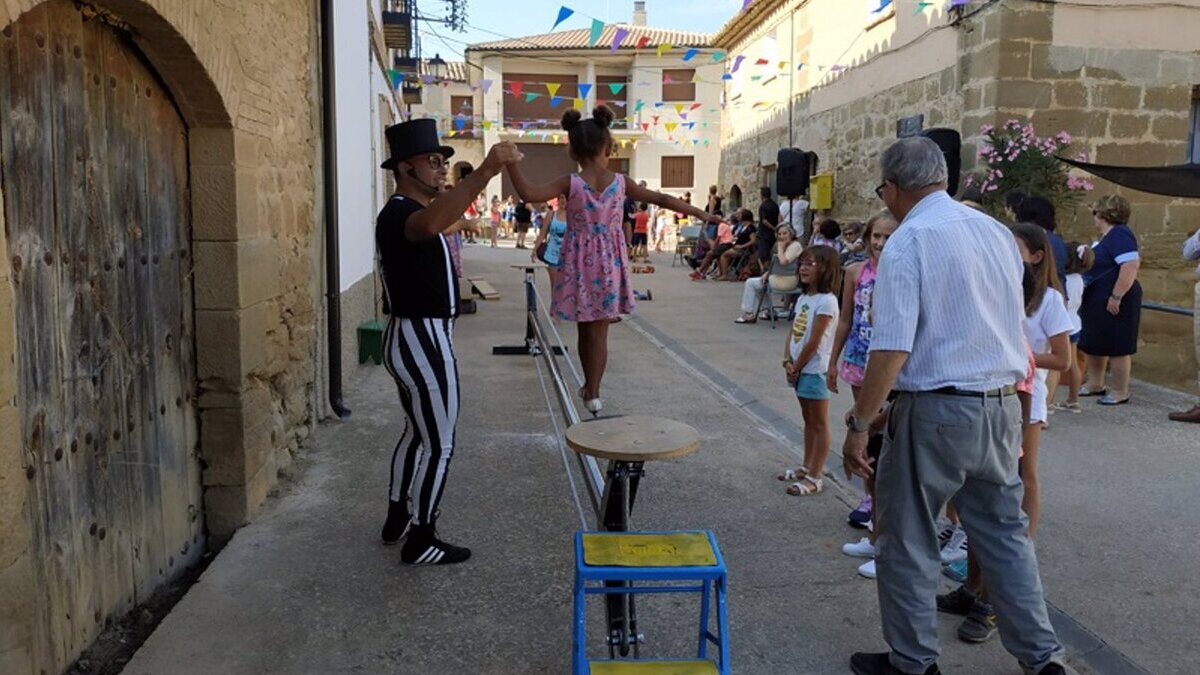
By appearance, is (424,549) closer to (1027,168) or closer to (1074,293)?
(1074,293)

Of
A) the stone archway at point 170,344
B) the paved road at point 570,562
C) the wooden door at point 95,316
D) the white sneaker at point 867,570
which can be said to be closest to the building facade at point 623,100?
the paved road at point 570,562

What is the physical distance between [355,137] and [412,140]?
4.38 m

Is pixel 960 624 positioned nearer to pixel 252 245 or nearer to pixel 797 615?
pixel 797 615

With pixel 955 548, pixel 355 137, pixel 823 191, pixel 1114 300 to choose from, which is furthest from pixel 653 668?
pixel 823 191

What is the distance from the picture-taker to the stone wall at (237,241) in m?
3.22

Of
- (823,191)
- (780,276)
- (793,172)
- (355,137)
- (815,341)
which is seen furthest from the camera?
(793,172)

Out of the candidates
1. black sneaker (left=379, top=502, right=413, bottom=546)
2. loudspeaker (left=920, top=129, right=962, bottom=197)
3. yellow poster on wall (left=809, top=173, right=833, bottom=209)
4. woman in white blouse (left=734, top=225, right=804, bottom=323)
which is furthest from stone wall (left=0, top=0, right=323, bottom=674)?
yellow poster on wall (left=809, top=173, right=833, bottom=209)

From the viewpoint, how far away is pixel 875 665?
2.91 m

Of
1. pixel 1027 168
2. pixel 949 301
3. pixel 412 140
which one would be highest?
pixel 1027 168

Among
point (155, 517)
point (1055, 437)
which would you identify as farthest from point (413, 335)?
point (1055, 437)

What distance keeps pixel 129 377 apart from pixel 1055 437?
525 cm

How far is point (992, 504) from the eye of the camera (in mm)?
2809

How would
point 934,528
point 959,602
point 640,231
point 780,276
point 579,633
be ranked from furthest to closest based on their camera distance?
1. point 640,231
2. point 780,276
3. point 959,602
4. point 934,528
5. point 579,633

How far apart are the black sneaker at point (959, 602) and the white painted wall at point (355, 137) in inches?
184
